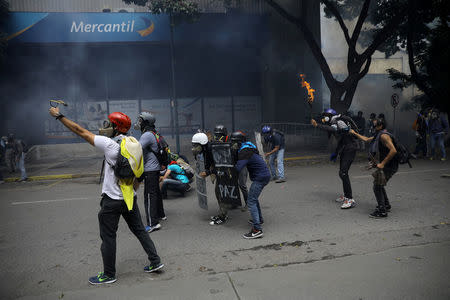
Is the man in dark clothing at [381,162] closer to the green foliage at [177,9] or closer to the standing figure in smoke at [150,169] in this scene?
the standing figure in smoke at [150,169]

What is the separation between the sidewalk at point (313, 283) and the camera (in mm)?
3396

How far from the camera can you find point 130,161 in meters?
3.64

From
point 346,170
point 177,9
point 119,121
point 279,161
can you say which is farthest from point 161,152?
point 177,9

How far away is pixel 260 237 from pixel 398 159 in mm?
2622

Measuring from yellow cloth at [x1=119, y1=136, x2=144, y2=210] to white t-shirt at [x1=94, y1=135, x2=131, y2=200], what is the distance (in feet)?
0.18

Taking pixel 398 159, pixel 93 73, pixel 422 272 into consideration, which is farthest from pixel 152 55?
pixel 422 272

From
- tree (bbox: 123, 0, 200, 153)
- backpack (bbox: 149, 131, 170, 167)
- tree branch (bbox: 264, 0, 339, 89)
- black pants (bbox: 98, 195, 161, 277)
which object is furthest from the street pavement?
tree (bbox: 123, 0, 200, 153)

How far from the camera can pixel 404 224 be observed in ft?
18.1

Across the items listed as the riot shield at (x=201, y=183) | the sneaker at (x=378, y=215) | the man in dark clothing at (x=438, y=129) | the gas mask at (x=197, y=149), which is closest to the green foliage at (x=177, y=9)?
the man in dark clothing at (x=438, y=129)

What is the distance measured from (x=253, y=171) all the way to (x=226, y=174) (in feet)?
1.50

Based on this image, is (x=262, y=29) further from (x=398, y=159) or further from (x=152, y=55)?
(x=398, y=159)

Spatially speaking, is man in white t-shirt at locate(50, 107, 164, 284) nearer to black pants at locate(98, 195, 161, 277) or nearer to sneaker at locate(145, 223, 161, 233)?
black pants at locate(98, 195, 161, 277)

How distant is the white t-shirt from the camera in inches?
141

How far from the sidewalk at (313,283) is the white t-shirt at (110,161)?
3.12ft
